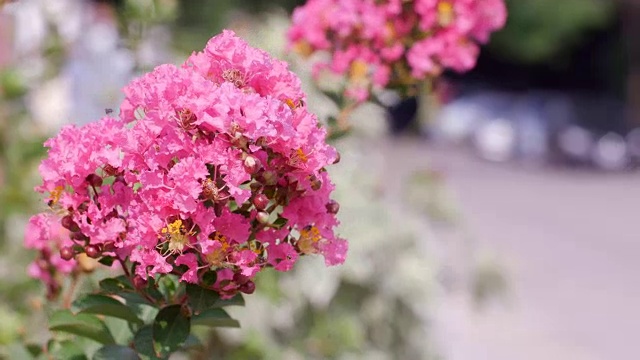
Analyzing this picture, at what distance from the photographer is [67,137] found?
46.9 inches

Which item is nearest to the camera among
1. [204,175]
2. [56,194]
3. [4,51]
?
[204,175]

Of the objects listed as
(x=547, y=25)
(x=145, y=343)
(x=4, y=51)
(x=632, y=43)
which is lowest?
(x=145, y=343)

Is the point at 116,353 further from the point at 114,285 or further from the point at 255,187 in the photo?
the point at 255,187

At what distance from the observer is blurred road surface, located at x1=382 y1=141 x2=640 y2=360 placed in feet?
18.3

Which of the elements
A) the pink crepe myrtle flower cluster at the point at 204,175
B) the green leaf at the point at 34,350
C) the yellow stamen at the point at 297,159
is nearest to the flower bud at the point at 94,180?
the pink crepe myrtle flower cluster at the point at 204,175

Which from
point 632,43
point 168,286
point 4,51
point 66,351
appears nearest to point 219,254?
point 168,286

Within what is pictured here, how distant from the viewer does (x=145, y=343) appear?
1.20 metres

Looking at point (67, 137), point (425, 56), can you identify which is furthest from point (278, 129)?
point (425, 56)

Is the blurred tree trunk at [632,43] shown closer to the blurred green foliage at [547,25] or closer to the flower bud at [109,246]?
the blurred green foliage at [547,25]

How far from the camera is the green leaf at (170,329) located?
45.9 inches

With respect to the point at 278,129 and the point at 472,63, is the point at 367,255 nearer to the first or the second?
the point at 472,63

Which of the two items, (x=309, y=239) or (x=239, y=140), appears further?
(x=309, y=239)

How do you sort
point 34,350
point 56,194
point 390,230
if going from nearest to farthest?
point 56,194
point 34,350
point 390,230

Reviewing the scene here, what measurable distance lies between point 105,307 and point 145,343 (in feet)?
0.29
